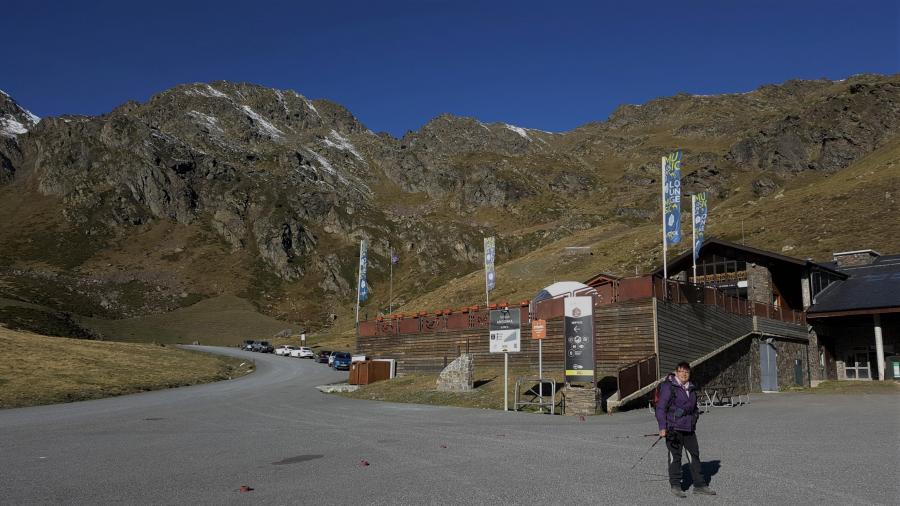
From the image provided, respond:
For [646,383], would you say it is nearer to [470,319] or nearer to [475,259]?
[470,319]

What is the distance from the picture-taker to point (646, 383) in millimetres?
22172

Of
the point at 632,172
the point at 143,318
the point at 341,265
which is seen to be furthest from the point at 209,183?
the point at 632,172

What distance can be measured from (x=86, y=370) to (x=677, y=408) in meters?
35.5

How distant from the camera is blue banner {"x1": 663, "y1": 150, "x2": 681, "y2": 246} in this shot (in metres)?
27.4

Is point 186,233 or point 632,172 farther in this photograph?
point 632,172

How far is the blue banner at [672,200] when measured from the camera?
27.4 m

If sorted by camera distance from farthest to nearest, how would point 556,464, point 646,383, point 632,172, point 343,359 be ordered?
1. point 632,172
2. point 343,359
3. point 646,383
4. point 556,464

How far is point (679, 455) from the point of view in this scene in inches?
334

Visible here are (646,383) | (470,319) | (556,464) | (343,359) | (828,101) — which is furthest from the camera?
(828,101)

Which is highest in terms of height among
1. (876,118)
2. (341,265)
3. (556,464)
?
(876,118)

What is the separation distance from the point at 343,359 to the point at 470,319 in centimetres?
1917

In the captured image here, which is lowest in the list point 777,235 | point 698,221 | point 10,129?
point 698,221

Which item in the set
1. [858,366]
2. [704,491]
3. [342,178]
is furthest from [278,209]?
[704,491]

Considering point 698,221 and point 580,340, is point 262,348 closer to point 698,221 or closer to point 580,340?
point 698,221
